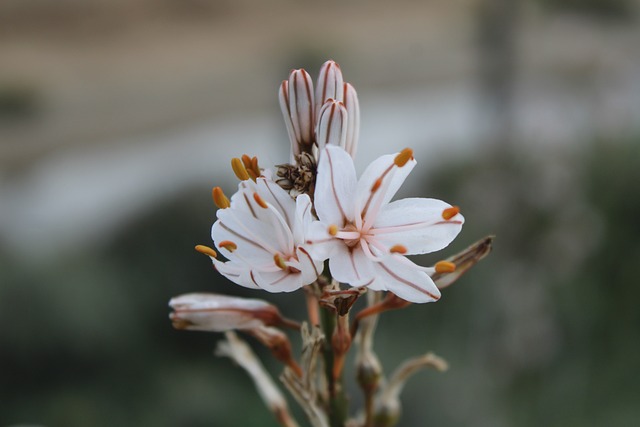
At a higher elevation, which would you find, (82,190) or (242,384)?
(82,190)

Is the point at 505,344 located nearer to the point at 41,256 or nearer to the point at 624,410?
the point at 624,410

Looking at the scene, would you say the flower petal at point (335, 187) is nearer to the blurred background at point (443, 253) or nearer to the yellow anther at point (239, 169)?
the yellow anther at point (239, 169)

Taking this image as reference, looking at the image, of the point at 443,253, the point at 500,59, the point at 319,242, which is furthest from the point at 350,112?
the point at 500,59

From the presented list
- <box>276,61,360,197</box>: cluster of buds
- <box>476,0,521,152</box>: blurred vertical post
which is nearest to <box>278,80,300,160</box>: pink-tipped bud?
<box>276,61,360,197</box>: cluster of buds

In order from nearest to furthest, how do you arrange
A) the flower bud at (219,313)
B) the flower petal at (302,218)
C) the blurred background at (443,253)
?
the flower petal at (302,218) → the flower bud at (219,313) → the blurred background at (443,253)

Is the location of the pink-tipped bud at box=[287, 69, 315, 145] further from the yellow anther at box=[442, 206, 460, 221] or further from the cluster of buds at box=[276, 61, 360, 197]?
the yellow anther at box=[442, 206, 460, 221]

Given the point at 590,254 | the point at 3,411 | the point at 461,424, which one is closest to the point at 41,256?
the point at 3,411

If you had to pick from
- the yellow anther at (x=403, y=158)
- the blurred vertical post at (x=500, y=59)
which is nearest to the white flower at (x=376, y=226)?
the yellow anther at (x=403, y=158)
